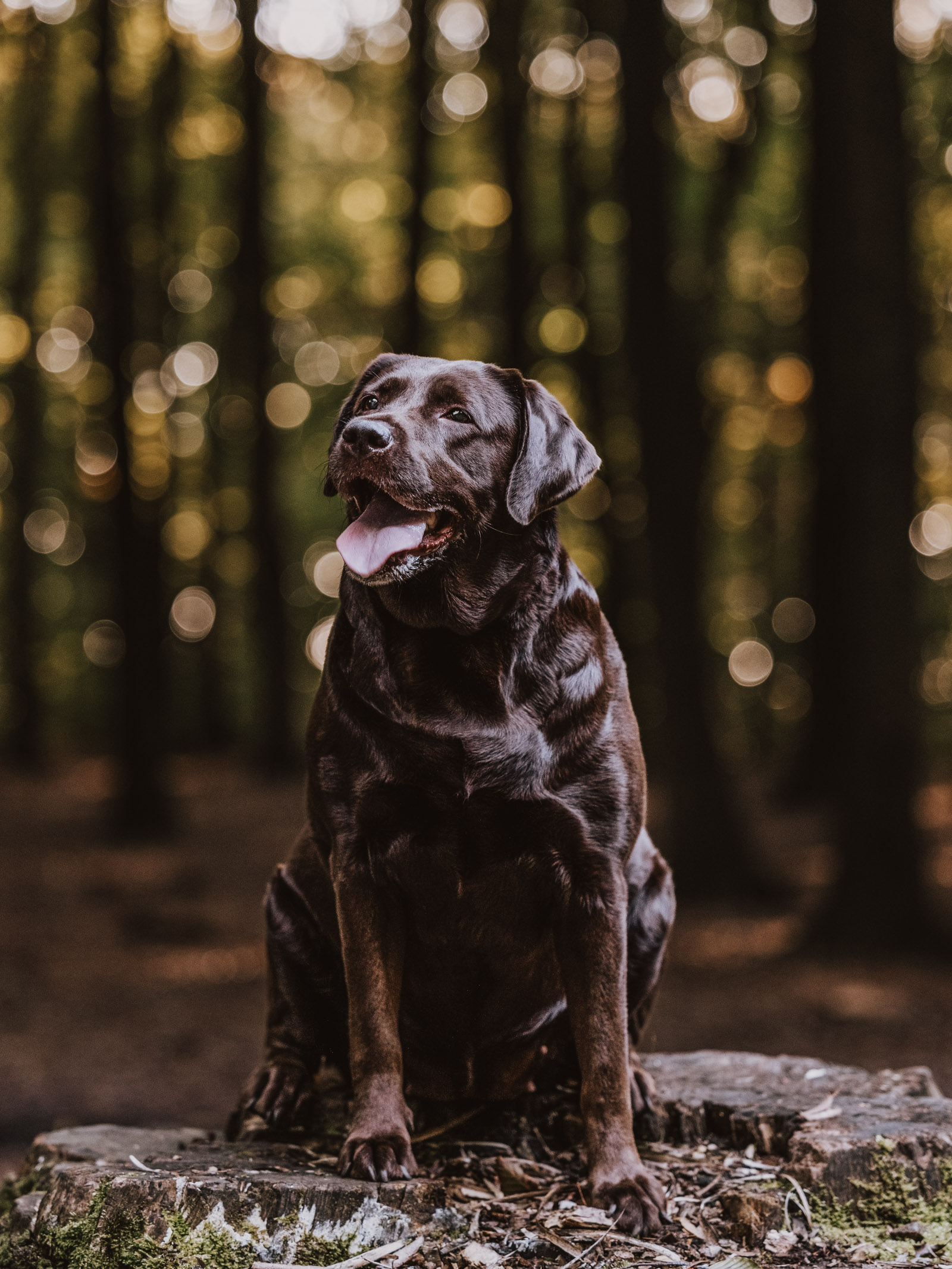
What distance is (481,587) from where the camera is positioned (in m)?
3.59

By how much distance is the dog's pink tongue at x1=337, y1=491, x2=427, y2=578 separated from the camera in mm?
3350

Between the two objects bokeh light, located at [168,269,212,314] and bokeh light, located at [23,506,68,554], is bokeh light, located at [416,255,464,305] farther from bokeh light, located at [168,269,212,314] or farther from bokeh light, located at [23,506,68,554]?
bokeh light, located at [23,506,68,554]

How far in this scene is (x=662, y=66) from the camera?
44.8ft

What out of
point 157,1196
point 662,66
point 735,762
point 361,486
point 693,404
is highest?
point 662,66

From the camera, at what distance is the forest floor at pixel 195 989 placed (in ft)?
31.5

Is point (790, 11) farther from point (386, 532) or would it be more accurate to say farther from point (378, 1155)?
point (378, 1155)

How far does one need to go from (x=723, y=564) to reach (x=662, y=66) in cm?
1926

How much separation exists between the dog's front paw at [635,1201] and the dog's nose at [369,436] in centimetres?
213

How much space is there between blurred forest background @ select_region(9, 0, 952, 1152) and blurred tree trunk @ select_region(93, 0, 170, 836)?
6 cm

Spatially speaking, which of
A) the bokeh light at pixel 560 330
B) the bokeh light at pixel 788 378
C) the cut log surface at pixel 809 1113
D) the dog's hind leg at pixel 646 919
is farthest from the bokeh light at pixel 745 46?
the dog's hind leg at pixel 646 919

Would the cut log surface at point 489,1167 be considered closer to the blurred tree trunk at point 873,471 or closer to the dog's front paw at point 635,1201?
the dog's front paw at point 635,1201

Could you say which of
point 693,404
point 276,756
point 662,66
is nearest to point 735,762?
point 276,756

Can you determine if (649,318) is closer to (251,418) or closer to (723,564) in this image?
(251,418)

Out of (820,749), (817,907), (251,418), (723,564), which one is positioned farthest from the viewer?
(723,564)
